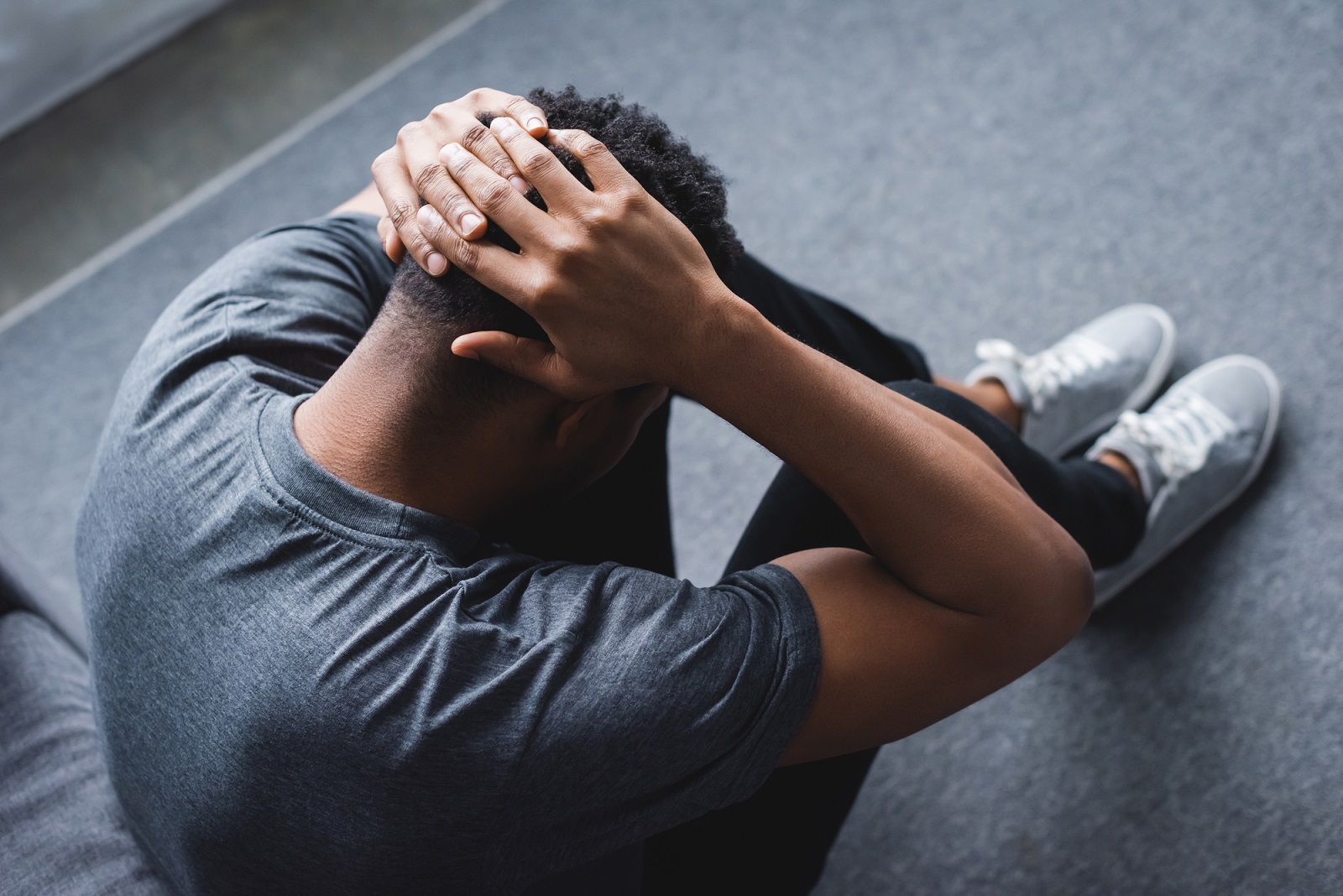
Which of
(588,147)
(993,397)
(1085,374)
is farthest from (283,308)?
(1085,374)

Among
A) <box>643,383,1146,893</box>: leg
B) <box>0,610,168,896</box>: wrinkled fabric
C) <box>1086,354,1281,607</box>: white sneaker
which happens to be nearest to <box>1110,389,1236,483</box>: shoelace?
<box>1086,354,1281,607</box>: white sneaker

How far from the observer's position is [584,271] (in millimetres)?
673

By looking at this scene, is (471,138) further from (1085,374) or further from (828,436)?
(1085,374)

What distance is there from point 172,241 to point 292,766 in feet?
5.16

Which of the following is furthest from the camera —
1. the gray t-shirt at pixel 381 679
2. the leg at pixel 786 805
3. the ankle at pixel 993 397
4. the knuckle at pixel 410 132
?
the ankle at pixel 993 397

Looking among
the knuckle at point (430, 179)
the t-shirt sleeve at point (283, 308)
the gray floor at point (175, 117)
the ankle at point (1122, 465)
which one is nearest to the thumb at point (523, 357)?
the knuckle at point (430, 179)

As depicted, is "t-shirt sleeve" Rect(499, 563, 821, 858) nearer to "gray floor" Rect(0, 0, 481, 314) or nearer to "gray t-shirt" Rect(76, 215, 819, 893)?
"gray t-shirt" Rect(76, 215, 819, 893)

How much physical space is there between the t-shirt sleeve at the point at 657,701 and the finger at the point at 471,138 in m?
0.29

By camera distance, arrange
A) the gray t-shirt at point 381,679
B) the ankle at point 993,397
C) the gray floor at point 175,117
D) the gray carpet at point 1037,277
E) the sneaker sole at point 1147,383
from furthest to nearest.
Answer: the gray floor at point 175,117 < the sneaker sole at point 1147,383 < the ankle at point 993,397 < the gray carpet at point 1037,277 < the gray t-shirt at point 381,679

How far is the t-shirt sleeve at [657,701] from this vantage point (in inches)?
26.2

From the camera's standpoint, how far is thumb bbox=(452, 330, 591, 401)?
27.1 inches

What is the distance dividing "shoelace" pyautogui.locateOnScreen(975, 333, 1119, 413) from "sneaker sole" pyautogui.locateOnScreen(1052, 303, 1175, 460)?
0.27 ft

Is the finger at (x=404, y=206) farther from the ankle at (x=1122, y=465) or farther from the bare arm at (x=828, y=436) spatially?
the ankle at (x=1122, y=465)

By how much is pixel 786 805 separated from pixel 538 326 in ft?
1.59
